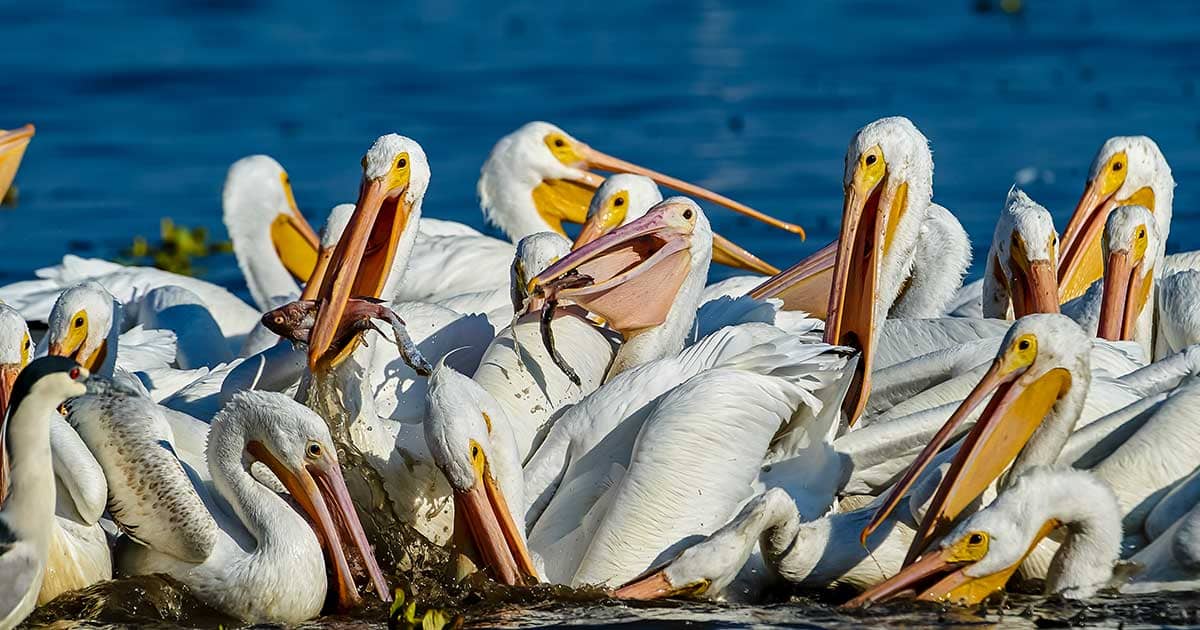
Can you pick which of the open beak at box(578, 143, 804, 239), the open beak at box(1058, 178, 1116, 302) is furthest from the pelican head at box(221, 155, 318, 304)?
the open beak at box(1058, 178, 1116, 302)

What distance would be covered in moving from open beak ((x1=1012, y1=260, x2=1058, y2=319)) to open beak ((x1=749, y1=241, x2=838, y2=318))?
636mm

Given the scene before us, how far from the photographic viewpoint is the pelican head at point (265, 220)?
8.25m

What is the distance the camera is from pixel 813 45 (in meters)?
14.5

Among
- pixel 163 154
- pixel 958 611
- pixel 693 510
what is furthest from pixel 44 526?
pixel 163 154

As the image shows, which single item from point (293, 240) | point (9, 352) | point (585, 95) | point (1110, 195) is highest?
point (585, 95)

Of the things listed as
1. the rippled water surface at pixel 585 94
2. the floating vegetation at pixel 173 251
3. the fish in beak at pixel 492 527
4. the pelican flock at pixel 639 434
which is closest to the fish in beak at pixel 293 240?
the floating vegetation at pixel 173 251

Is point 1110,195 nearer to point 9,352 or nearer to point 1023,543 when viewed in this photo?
point 1023,543

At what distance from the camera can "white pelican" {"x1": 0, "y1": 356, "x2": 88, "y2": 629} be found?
165 inches

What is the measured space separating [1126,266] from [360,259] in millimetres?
2225

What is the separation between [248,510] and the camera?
4.78 m

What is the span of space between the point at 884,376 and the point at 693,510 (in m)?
0.88

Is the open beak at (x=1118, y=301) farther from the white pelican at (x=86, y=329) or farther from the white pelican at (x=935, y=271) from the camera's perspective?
the white pelican at (x=86, y=329)

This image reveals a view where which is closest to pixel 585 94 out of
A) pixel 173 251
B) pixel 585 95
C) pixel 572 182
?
pixel 585 95

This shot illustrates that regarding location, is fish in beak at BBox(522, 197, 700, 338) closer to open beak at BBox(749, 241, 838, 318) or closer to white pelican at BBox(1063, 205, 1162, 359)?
open beak at BBox(749, 241, 838, 318)
